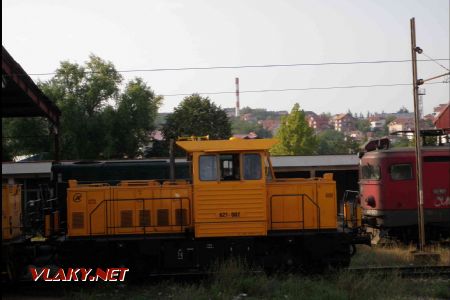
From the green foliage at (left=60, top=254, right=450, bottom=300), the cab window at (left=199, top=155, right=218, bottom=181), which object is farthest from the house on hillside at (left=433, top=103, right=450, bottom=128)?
the cab window at (left=199, top=155, right=218, bottom=181)

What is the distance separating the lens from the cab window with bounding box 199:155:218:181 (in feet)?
41.2

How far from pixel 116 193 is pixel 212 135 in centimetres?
4662

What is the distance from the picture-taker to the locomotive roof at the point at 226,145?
12445mm

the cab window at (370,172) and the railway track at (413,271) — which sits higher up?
the cab window at (370,172)

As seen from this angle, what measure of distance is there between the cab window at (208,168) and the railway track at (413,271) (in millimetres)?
3968

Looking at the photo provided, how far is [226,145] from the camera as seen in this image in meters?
12.5

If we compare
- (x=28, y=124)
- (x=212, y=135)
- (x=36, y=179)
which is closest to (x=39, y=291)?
(x=36, y=179)

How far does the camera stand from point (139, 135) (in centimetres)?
5403

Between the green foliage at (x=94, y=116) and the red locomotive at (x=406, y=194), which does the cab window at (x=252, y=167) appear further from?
the green foliage at (x=94, y=116)

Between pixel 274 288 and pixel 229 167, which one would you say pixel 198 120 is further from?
pixel 274 288

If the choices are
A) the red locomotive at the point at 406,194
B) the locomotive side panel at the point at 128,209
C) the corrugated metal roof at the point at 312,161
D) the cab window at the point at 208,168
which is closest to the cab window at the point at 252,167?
the cab window at the point at 208,168

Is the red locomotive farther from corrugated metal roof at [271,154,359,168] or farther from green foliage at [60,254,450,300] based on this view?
corrugated metal roof at [271,154,359,168]

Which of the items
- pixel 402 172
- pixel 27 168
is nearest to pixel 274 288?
pixel 402 172

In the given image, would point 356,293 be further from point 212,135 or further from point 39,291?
point 212,135
